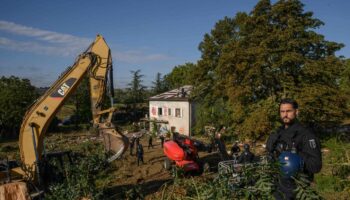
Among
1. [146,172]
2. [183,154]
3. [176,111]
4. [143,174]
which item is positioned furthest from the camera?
[176,111]

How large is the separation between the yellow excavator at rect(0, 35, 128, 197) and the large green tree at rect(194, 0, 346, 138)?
10621 millimetres

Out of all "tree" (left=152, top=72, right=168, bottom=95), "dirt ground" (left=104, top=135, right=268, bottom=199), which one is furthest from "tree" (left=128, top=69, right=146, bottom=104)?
"dirt ground" (left=104, top=135, right=268, bottom=199)

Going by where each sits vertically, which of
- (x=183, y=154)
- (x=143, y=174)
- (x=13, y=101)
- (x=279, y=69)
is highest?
(x=279, y=69)

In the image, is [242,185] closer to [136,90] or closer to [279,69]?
[279,69]

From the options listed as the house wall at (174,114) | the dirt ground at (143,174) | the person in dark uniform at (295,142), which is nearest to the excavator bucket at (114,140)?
the dirt ground at (143,174)

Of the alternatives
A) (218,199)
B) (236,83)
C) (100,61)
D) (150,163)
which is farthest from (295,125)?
(236,83)

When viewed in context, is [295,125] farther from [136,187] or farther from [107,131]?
[107,131]

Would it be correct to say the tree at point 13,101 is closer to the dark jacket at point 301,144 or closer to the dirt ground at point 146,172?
the dirt ground at point 146,172

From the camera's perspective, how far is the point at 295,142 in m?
3.35

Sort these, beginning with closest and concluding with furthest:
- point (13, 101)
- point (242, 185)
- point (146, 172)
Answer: point (242, 185) < point (146, 172) < point (13, 101)

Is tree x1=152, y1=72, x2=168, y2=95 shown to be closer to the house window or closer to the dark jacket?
the house window

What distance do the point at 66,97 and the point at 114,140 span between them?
2199 mm

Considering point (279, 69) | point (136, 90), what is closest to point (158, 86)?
point (136, 90)

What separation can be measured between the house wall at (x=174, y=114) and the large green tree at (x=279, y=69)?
12.2m
